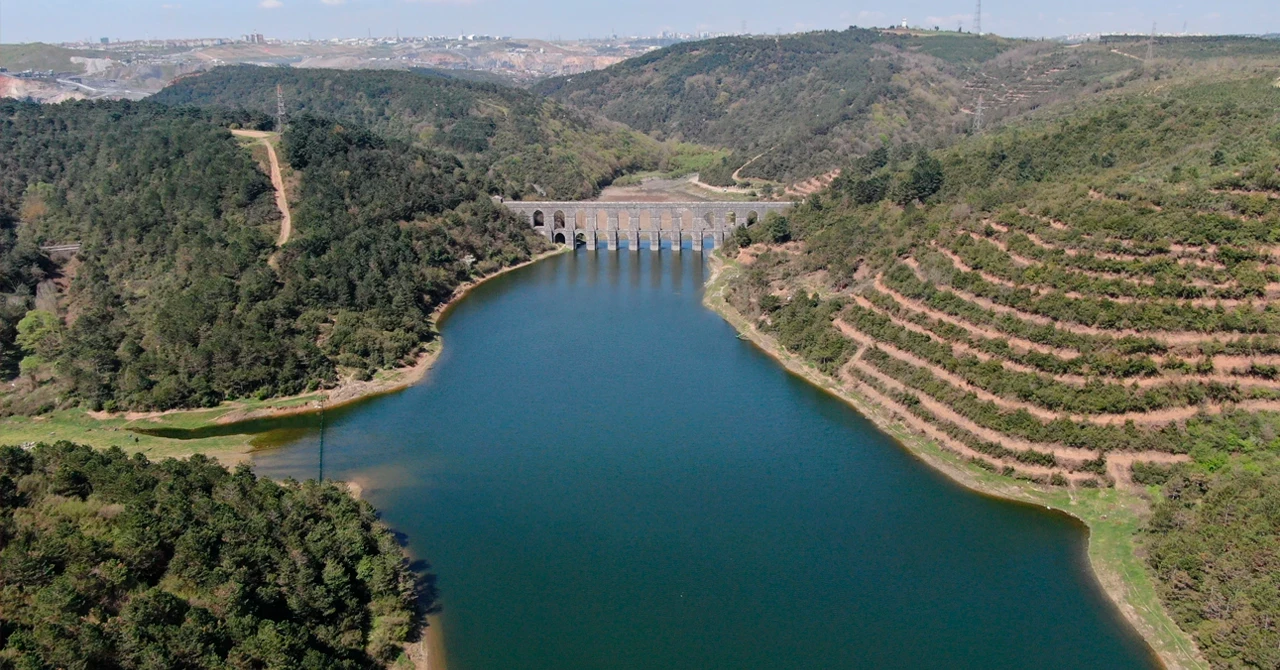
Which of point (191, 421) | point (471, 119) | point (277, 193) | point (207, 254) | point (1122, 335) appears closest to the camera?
point (1122, 335)

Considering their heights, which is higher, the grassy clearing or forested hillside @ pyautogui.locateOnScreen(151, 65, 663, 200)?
forested hillside @ pyautogui.locateOnScreen(151, 65, 663, 200)

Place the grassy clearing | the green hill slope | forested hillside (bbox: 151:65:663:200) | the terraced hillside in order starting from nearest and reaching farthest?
the terraced hillside < the grassy clearing < forested hillside (bbox: 151:65:663:200) < the green hill slope

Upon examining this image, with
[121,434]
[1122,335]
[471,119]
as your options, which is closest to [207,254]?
[121,434]

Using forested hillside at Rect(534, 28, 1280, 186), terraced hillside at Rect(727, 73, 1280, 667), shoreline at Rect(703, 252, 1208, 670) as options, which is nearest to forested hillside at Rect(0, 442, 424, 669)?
shoreline at Rect(703, 252, 1208, 670)

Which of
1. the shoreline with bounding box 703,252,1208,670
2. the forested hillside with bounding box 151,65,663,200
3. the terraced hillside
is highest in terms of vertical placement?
the forested hillside with bounding box 151,65,663,200

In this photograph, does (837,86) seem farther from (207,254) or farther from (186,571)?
(186,571)

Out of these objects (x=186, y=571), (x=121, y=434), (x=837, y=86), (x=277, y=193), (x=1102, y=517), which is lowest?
(x=1102, y=517)

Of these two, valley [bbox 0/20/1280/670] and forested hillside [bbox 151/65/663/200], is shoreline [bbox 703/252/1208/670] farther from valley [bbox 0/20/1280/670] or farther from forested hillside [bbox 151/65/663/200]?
forested hillside [bbox 151/65/663/200]

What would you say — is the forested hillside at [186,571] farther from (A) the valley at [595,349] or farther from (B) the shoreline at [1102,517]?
(B) the shoreline at [1102,517]
